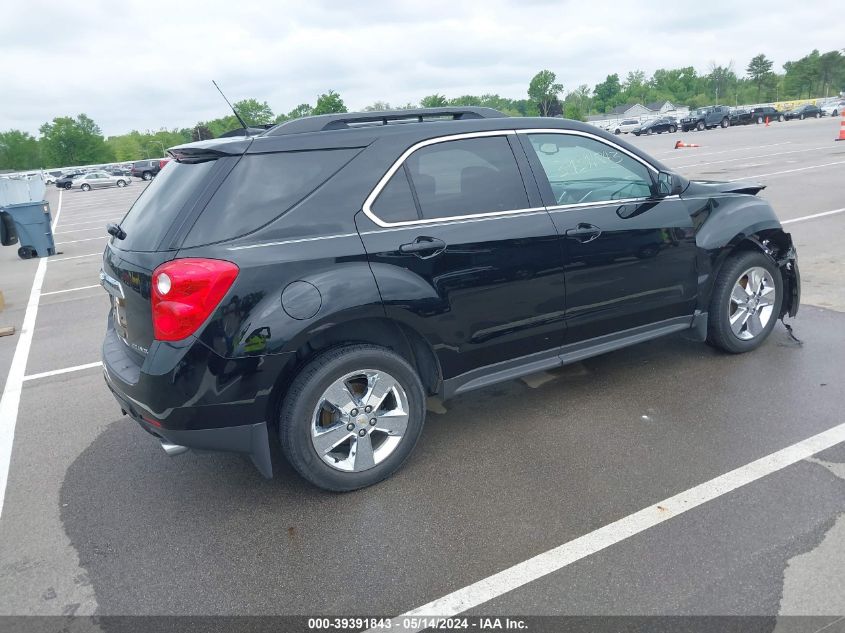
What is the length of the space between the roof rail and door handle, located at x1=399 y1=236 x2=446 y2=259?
2.47 feet

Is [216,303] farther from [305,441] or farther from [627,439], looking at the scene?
[627,439]

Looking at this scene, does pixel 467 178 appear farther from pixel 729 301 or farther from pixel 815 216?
pixel 815 216

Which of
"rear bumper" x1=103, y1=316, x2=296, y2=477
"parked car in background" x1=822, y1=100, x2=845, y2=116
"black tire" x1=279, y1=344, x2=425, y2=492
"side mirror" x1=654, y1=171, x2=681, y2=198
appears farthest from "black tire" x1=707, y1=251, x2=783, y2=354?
"parked car in background" x1=822, y1=100, x2=845, y2=116

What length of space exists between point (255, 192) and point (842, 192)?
1269 cm

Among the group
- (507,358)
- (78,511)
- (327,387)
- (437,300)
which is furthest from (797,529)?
(78,511)

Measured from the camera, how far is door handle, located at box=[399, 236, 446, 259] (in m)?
3.49

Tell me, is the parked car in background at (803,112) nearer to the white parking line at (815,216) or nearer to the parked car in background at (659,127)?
the parked car in background at (659,127)

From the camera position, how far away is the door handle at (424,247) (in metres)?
3.49

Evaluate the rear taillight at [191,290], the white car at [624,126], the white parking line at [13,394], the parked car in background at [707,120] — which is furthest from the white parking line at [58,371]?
the white car at [624,126]

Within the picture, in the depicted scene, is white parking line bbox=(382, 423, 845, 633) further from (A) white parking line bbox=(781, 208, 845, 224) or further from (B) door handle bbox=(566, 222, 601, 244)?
(A) white parking line bbox=(781, 208, 845, 224)

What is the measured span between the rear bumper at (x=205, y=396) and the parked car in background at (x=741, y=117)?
2196 inches

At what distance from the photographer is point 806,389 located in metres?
4.39

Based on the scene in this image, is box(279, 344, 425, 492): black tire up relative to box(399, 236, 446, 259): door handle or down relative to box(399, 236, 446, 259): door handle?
down

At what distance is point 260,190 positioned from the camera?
3.30m
